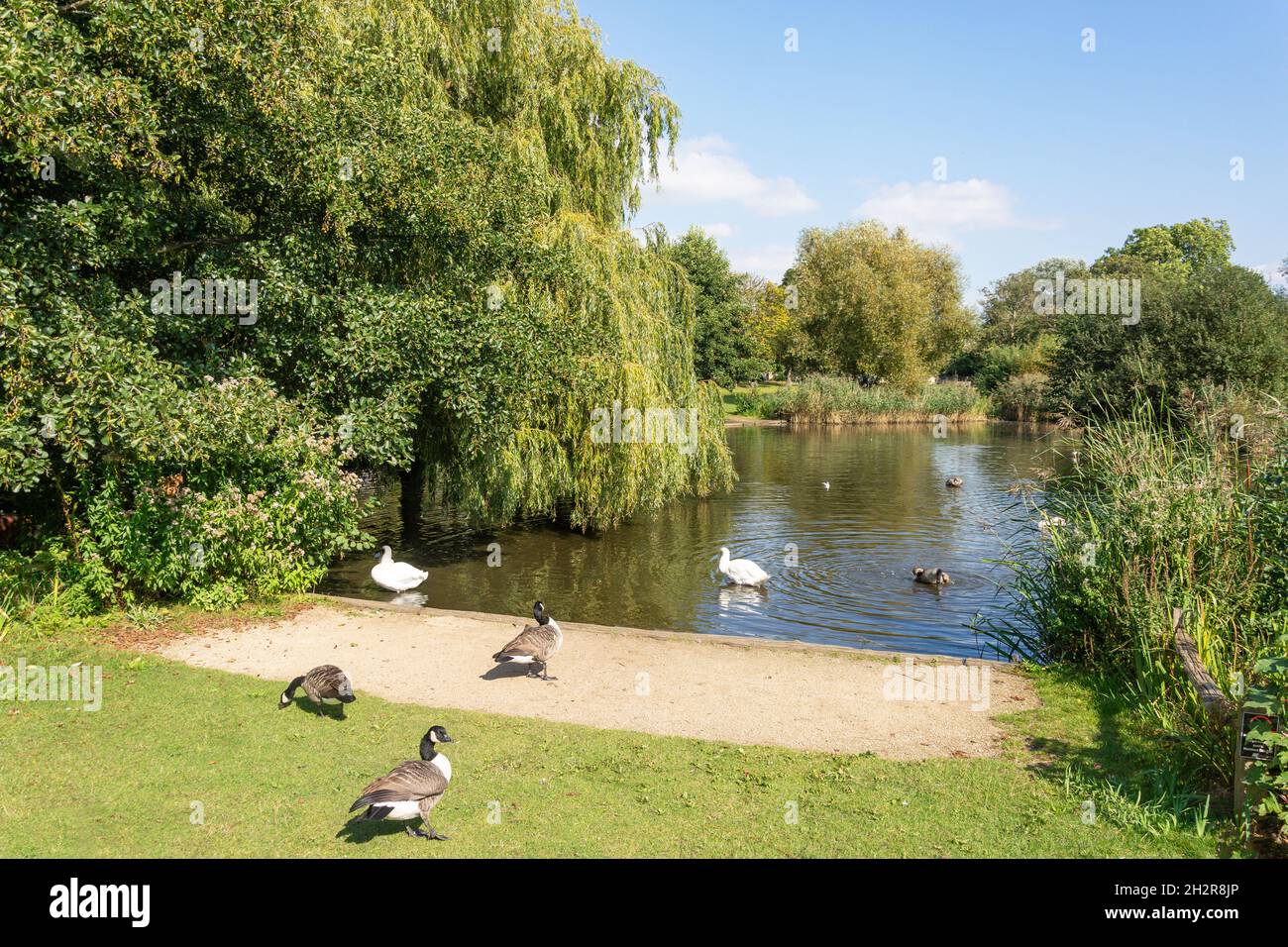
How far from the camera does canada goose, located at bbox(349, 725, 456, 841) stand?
642 centimetres

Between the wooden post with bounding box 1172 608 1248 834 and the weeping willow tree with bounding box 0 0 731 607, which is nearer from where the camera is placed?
the wooden post with bounding box 1172 608 1248 834

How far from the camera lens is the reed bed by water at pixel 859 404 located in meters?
62.6

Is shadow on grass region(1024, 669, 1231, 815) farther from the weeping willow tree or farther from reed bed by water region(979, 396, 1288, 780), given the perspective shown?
the weeping willow tree

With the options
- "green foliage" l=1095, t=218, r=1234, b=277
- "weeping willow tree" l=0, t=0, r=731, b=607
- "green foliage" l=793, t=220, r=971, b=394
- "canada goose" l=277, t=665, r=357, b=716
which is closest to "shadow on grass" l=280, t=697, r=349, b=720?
"canada goose" l=277, t=665, r=357, b=716

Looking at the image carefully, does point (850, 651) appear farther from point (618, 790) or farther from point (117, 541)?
point (117, 541)

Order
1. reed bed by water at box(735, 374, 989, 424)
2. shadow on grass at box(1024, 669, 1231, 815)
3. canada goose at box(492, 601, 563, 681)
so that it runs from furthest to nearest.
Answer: reed bed by water at box(735, 374, 989, 424) → canada goose at box(492, 601, 563, 681) → shadow on grass at box(1024, 669, 1231, 815)

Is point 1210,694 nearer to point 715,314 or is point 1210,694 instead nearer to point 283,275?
point 283,275

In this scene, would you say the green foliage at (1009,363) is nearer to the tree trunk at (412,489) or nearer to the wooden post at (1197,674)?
the tree trunk at (412,489)

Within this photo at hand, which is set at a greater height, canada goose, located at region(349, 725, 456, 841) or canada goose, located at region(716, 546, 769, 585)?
canada goose, located at region(349, 725, 456, 841)

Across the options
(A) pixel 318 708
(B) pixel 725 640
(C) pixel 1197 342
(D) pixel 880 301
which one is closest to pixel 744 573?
(B) pixel 725 640

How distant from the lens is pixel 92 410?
1077 cm

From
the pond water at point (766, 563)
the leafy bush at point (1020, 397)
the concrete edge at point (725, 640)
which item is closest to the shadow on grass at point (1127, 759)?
the concrete edge at point (725, 640)

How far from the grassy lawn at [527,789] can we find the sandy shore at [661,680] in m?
0.50

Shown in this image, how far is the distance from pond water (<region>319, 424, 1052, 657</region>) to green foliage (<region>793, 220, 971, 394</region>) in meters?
36.8
